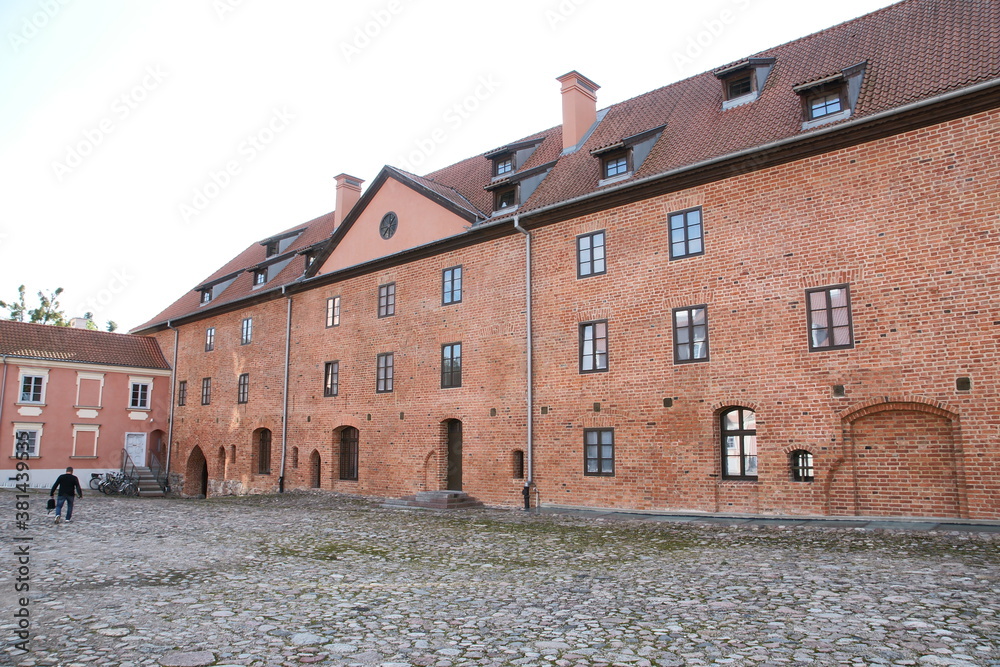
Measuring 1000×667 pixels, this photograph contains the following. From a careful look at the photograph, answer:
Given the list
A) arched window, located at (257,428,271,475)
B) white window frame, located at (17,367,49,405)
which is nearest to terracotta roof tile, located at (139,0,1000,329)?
arched window, located at (257,428,271,475)

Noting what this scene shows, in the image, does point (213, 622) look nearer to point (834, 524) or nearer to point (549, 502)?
point (834, 524)

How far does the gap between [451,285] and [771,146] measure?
9.13 m

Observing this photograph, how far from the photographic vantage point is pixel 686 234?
49.9 feet

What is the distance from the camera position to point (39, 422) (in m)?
28.4

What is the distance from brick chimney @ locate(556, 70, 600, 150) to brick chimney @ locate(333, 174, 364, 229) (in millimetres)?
9348

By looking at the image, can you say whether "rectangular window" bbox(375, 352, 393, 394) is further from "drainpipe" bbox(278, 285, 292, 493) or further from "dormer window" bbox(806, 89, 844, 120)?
"dormer window" bbox(806, 89, 844, 120)

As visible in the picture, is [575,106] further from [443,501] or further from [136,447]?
[136,447]

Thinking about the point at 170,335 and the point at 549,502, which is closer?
the point at 549,502

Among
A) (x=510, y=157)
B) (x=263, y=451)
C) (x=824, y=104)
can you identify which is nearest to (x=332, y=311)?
(x=263, y=451)

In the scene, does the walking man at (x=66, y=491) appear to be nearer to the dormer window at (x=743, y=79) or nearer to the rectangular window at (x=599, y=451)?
the rectangular window at (x=599, y=451)

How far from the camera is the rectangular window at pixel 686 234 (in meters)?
15.0

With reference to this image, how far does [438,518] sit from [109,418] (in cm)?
2133

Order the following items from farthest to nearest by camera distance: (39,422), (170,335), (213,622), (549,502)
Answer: (170,335) < (39,422) < (549,502) < (213,622)

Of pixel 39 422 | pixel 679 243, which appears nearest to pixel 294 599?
pixel 679 243
